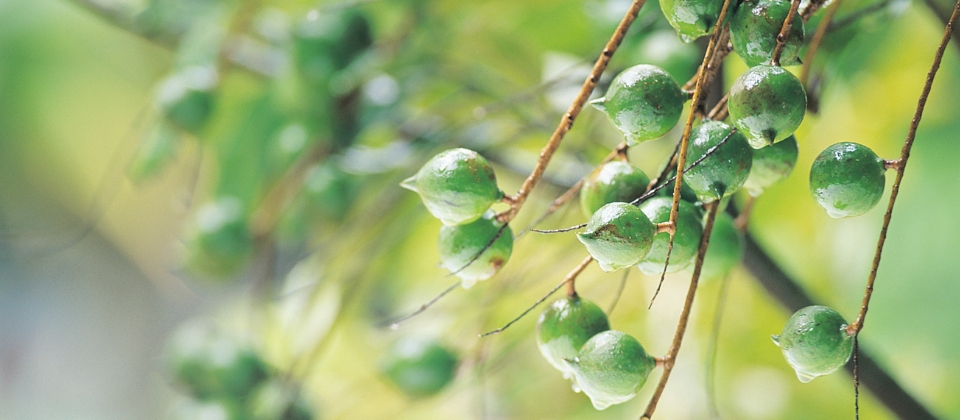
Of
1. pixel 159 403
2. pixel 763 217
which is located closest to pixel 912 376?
pixel 763 217

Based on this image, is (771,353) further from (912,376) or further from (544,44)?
(544,44)

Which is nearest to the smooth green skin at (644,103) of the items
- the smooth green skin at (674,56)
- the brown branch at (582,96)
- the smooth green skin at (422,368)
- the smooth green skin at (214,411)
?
the brown branch at (582,96)

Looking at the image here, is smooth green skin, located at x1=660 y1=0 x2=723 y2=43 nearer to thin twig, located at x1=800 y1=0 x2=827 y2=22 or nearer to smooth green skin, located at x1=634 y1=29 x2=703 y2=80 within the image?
thin twig, located at x1=800 y1=0 x2=827 y2=22

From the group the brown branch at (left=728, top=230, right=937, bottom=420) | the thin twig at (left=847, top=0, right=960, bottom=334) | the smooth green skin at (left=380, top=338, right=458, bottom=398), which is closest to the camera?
the thin twig at (left=847, top=0, right=960, bottom=334)

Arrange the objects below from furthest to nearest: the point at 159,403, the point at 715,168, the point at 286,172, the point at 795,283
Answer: the point at 159,403 → the point at 286,172 → the point at 795,283 → the point at 715,168

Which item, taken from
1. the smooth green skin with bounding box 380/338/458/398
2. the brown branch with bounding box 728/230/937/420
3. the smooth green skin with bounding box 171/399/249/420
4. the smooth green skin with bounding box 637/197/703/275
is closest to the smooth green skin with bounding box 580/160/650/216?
the smooth green skin with bounding box 637/197/703/275

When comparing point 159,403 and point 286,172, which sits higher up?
point 286,172
